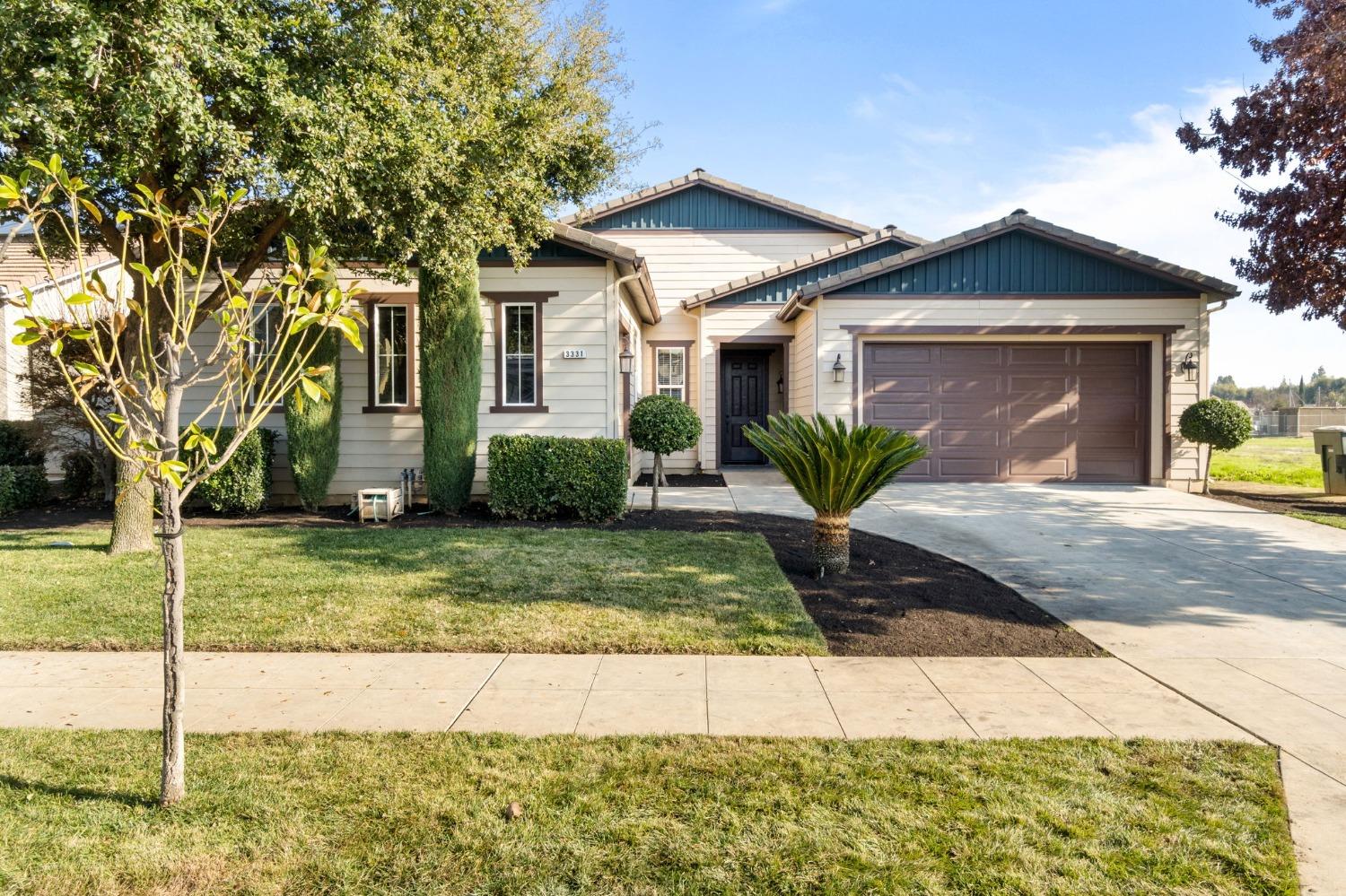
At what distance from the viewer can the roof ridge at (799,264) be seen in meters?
14.8

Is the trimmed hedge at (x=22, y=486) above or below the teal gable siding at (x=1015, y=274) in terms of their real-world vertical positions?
below

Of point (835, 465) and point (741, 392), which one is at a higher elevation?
point (741, 392)

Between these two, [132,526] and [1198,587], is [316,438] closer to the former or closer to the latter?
[132,526]

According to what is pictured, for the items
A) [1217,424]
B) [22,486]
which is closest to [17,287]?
[22,486]

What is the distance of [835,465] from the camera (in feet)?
20.2

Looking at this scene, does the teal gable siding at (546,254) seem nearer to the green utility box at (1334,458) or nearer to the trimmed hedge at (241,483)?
the trimmed hedge at (241,483)

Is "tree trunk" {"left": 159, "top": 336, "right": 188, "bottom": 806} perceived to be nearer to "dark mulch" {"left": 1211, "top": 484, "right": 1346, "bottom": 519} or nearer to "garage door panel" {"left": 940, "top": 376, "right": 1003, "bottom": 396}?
"garage door panel" {"left": 940, "top": 376, "right": 1003, "bottom": 396}

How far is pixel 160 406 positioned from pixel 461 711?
1968 mm

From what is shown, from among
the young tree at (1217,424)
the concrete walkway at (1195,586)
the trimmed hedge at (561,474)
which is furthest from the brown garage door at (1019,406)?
the trimmed hedge at (561,474)

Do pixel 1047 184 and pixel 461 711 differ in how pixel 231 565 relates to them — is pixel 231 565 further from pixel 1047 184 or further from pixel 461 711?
pixel 1047 184

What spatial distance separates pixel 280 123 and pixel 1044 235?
1132cm

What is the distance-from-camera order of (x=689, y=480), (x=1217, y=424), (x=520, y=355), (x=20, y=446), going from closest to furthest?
1. (x=520, y=355)
2. (x=20, y=446)
3. (x=1217, y=424)
4. (x=689, y=480)

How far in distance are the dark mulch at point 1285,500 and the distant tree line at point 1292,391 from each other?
47697mm

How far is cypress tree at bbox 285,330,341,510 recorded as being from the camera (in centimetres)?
969
